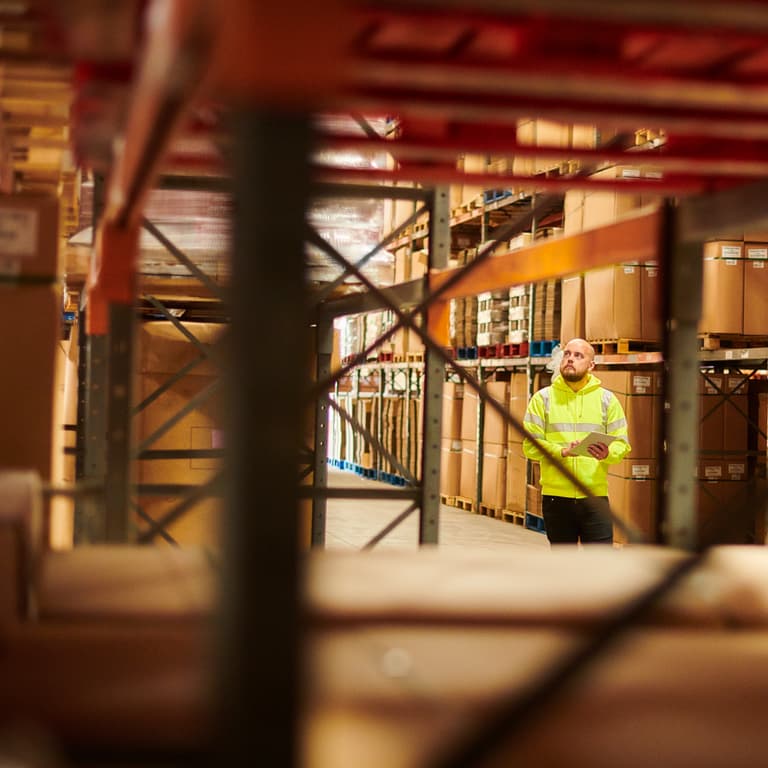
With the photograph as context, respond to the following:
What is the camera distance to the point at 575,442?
7277 millimetres

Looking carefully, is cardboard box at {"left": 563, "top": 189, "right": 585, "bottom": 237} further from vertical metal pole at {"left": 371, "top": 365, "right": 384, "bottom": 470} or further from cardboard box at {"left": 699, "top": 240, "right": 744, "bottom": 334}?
vertical metal pole at {"left": 371, "top": 365, "right": 384, "bottom": 470}

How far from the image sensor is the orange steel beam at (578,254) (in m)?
3.62

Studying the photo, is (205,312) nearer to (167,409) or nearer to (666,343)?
(167,409)

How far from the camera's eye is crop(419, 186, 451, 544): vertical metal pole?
5469 mm

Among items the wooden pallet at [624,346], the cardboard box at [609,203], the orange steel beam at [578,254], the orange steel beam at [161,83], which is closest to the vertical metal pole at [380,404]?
the wooden pallet at [624,346]

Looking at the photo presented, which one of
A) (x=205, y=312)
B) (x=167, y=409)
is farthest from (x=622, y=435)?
(x=205, y=312)

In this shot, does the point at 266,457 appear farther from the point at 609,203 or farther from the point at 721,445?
the point at 721,445

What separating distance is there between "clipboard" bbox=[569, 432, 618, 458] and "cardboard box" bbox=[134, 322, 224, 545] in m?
2.39

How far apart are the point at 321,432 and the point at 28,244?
13.7ft

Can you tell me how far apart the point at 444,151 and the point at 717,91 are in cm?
93

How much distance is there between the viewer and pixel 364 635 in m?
2.55

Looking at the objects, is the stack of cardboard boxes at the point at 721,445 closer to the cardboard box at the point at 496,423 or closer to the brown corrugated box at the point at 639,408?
the brown corrugated box at the point at 639,408

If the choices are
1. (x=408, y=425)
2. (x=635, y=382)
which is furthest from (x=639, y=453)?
(x=408, y=425)

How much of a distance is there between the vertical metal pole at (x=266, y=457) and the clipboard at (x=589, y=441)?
615cm
